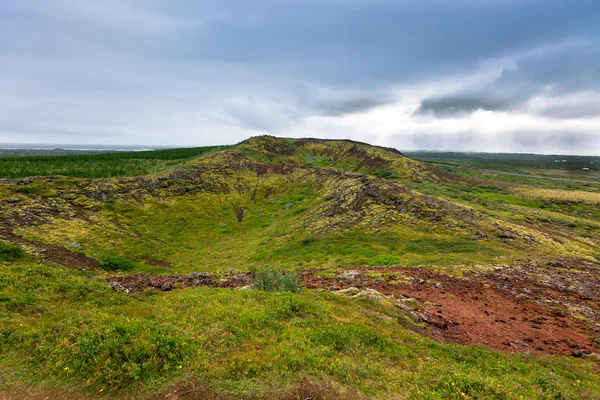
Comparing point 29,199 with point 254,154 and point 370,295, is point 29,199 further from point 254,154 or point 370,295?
point 254,154

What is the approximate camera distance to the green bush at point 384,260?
27.6 m

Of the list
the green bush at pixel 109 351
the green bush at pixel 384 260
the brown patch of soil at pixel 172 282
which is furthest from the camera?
the green bush at pixel 384 260

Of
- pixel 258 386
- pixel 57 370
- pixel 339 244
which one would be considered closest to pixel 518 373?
pixel 258 386

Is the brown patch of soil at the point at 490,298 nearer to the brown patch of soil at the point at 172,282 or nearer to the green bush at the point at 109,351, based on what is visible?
the brown patch of soil at the point at 172,282

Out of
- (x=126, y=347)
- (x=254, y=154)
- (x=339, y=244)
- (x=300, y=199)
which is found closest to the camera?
(x=126, y=347)

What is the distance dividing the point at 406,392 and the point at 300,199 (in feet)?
177

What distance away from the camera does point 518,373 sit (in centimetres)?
1011

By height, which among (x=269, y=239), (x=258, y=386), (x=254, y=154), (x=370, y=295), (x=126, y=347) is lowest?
(x=269, y=239)

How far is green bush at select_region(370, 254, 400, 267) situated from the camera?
27.6 meters

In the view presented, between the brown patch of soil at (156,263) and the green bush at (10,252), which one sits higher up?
the green bush at (10,252)

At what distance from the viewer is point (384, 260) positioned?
2819 cm

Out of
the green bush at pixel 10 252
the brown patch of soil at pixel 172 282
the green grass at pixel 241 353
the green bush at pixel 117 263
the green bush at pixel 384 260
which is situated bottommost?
the green bush at pixel 117 263

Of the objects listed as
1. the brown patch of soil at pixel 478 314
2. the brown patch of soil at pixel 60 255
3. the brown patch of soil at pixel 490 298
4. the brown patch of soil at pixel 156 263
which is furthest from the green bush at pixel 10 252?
the brown patch of soil at pixel 478 314

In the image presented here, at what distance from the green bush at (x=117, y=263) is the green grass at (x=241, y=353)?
52.1ft
